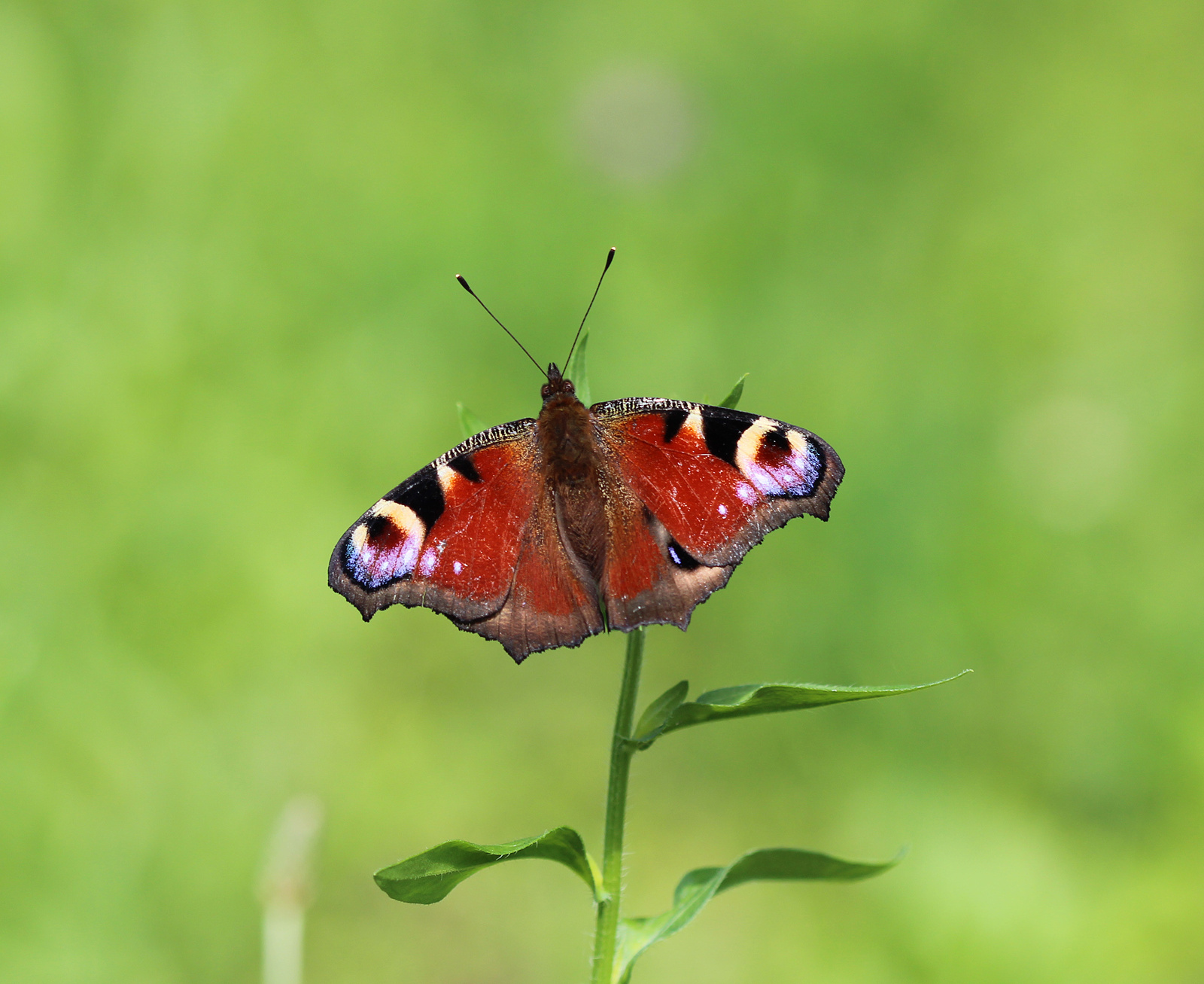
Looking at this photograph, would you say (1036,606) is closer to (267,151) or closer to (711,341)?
(711,341)

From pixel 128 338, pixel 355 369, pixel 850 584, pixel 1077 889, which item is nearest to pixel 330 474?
pixel 355 369

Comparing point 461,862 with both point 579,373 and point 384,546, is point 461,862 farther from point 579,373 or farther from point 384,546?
point 579,373

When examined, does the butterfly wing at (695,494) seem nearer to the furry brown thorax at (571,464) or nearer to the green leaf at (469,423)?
the furry brown thorax at (571,464)

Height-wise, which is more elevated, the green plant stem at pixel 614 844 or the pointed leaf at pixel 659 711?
the pointed leaf at pixel 659 711

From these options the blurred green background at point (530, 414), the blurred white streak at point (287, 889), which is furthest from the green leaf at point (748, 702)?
the blurred green background at point (530, 414)

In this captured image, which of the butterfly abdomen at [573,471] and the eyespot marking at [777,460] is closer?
the eyespot marking at [777,460]

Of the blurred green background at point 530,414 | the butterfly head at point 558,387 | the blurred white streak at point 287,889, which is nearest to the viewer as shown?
the blurred white streak at point 287,889

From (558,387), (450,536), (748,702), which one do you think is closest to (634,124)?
(558,387)

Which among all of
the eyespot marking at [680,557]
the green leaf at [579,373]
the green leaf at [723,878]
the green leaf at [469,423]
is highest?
the green leaf at [579,373]
